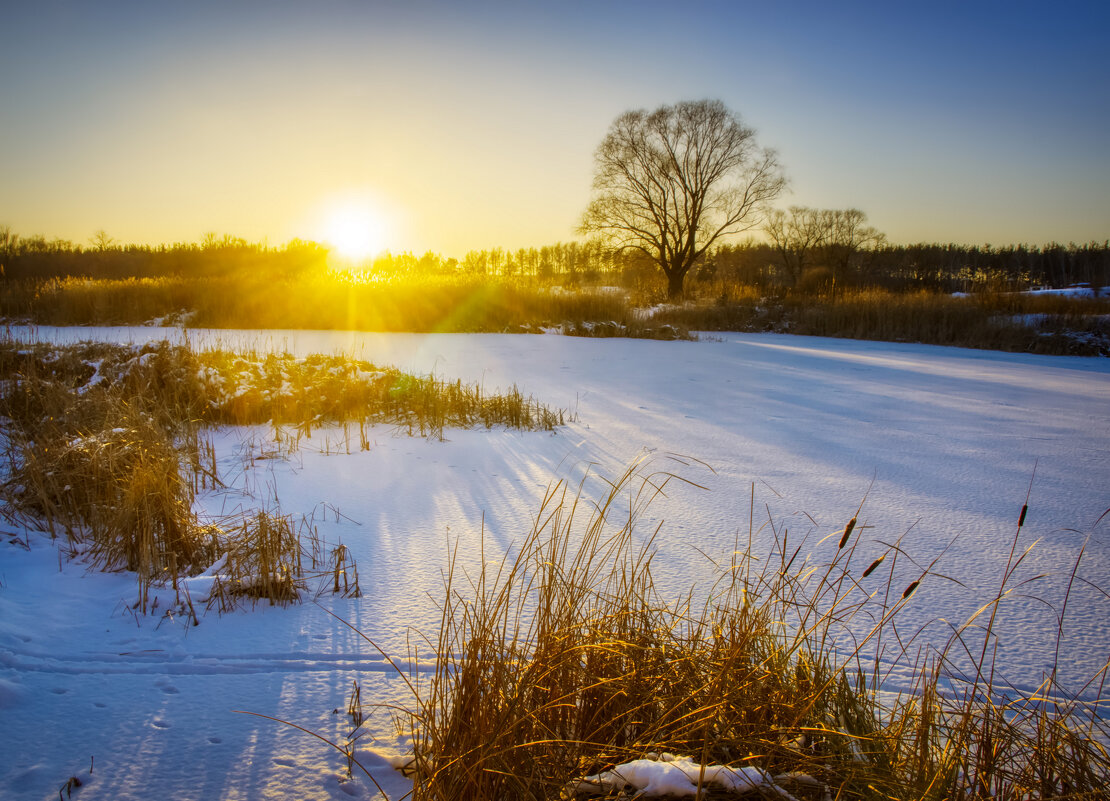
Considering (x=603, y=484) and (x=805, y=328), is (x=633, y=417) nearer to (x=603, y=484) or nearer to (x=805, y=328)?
(x=603, y=484)

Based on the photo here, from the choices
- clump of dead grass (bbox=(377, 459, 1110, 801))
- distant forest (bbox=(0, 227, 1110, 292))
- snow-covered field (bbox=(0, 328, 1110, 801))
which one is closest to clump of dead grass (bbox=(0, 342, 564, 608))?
snow-covered field (bbox=(0, 328, 1110, 801))

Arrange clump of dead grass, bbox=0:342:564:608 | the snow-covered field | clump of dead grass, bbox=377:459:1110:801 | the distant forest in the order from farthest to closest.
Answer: the distant forest < clump of dead grass, bbox=0:342:564:608 < the snow-covered field < clump of dead grass, bbox=377:459:1110:801

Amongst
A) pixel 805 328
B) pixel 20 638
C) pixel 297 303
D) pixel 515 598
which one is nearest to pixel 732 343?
pixel 805 328

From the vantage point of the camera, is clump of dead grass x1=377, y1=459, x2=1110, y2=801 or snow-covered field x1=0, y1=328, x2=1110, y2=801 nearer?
clump of dead grass x1=377, y1=459, x2=1110, y2=801

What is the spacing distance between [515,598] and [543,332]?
11.6m

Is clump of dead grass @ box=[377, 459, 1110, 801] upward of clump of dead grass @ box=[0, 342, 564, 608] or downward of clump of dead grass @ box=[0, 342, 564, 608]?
downward

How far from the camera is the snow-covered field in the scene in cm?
131

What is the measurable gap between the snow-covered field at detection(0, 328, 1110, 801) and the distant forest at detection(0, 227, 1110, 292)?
12256mm

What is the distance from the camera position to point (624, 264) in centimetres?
2236

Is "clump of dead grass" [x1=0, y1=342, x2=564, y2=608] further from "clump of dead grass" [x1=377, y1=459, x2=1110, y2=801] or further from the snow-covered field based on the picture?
"clump of dead grass" [x1=377, y1=459, x2=1110, y2=801]

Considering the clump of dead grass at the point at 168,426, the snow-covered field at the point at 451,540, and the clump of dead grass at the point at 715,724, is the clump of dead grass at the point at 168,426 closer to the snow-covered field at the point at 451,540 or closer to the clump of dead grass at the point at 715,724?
the snow-covered field at the point at 451,540

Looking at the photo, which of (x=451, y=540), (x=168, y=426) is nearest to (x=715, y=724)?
(x=451, y=540)

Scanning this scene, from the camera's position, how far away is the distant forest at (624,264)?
20312 millimetres

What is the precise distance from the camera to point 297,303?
12555 millimetres
